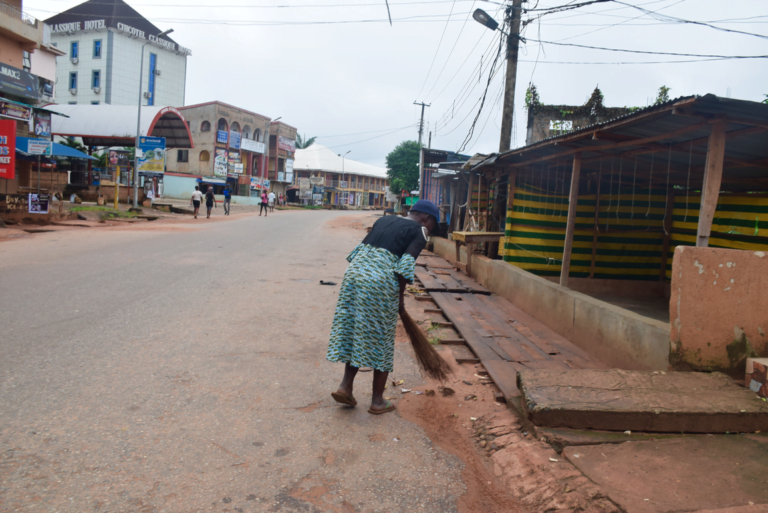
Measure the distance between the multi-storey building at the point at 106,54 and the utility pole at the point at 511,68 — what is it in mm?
45186

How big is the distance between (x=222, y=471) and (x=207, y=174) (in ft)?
154

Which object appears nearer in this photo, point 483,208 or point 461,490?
point 461,490

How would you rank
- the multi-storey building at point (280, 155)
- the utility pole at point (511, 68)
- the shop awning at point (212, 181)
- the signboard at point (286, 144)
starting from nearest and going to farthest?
the utility pole at point (511, 68) < the shop awning at point (212, 181) < the multi-storey building at point (280, 155) < the signboard at point (286, 144)

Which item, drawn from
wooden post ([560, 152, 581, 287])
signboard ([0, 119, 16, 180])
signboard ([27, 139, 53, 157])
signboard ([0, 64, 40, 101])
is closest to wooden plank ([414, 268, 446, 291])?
wooden post ([560, 152, 581, 287])

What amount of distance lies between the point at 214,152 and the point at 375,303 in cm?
4534

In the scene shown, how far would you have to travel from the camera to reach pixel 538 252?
396 inches

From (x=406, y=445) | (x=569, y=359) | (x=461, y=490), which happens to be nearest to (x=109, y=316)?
(x=406, y=445)

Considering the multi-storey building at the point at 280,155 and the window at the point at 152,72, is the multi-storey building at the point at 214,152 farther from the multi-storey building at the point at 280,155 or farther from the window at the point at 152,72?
the window at the point at 152,72

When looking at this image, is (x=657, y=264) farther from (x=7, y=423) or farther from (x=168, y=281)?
(x=7, y=423)

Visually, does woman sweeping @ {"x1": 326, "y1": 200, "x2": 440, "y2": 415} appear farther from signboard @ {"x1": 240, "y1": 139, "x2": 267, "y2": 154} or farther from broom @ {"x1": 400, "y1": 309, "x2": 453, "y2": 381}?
signboard @ {"x1": 240, "y1": 139, "x2": 267, "y2": 154}

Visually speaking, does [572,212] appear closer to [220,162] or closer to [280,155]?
[220,162]

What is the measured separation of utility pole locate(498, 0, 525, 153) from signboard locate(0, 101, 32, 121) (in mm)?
15738

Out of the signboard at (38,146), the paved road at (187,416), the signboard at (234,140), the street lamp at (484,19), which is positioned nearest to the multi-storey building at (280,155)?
the signboard at (234,140)

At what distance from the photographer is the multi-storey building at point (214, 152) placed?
148 ft
